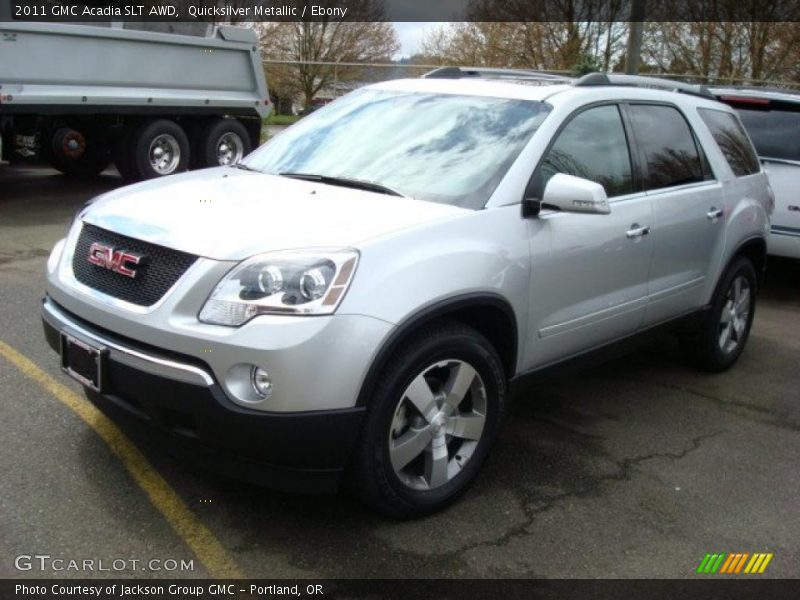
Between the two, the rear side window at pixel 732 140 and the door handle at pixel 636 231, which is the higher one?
the rear side window at pixel 732 140

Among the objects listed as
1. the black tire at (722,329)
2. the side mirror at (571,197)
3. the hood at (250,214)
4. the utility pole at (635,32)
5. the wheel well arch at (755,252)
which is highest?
the utility pole at (635,32)

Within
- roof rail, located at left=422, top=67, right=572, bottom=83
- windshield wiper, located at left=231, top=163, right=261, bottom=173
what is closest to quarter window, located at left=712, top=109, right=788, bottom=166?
roof rail, located at left=422, top=67, right=572, bottom=83

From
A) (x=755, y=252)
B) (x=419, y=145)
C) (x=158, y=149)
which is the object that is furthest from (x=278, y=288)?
(x=158, y=149)

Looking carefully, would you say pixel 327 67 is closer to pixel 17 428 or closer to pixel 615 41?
pixel 615 41

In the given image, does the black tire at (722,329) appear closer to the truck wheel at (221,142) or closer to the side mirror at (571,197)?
the side mirror at (571,197)

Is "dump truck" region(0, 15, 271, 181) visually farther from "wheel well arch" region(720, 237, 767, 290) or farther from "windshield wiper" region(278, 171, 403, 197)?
A: "wheel well arch" region(720, 237, 767, 290)

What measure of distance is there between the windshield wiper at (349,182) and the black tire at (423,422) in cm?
72

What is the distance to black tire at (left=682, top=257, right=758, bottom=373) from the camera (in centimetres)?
512

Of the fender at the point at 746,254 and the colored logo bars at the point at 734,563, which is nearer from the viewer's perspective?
the colored logo bars at the point at 734,563

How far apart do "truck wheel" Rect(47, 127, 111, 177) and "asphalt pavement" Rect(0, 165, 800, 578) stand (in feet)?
22.6

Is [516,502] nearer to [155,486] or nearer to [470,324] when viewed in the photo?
[470,324]

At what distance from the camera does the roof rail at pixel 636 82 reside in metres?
4.23

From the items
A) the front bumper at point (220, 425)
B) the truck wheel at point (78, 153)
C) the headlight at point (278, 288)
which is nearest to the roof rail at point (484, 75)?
the headlight at point (278, 288)

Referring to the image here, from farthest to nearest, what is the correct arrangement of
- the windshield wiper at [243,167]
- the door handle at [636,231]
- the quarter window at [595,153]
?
1. the windshield wiper at [243,167]
2. the door handle at [636,231]
3. the quarter window at [595,153]
